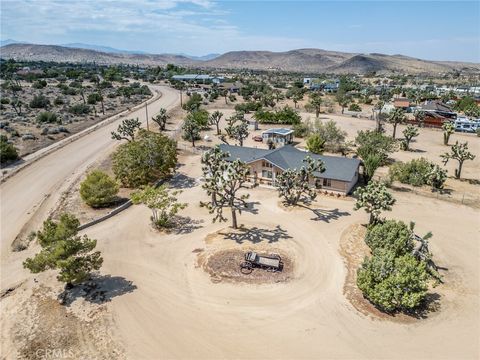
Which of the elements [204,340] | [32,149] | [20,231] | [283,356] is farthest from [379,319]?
[32,149]

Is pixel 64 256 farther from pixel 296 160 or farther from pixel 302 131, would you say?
pixel 302 131

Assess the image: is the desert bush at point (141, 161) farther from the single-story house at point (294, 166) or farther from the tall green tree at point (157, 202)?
the tall green tree at point (157, 202)

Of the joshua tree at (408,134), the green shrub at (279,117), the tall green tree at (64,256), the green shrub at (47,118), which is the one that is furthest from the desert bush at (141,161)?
the joshua tree at (408,134)

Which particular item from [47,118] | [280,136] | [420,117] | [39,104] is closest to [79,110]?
[39,104]

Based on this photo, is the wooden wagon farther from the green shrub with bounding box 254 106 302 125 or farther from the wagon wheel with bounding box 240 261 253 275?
the green shrub with bounding box 254 106 302 125

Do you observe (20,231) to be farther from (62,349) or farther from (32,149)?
(32,149)
